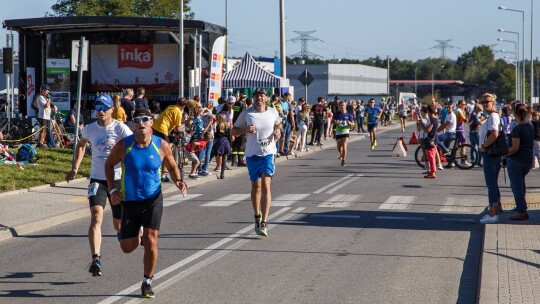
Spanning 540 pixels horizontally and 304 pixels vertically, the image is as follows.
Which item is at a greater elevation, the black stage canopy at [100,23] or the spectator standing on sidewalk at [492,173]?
the black stage canopy at [100,23]

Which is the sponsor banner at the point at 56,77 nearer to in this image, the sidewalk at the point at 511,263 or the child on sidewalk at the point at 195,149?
the child on sidewalk at the point at 195,149

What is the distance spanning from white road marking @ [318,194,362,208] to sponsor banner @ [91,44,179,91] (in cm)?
1829

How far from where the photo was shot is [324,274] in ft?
32.4

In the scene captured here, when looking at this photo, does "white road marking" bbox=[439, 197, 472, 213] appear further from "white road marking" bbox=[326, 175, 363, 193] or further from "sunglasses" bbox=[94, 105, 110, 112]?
"sunglasses" bbox=[94, 105, 110, 112]

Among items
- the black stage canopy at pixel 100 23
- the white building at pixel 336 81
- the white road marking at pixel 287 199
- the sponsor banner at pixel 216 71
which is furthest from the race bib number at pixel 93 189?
the white building at pixel 336 81

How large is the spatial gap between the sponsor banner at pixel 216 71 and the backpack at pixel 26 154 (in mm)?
9445

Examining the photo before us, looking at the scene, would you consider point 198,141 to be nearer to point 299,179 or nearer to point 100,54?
point 299,179

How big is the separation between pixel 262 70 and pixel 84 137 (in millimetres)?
28014

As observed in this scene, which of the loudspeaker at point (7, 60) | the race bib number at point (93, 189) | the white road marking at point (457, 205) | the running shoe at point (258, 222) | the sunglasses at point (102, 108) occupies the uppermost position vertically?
the loudspeaker at point (7, 60)

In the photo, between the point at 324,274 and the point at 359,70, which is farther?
the point at 359,70

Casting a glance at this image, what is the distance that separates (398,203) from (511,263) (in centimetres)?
700

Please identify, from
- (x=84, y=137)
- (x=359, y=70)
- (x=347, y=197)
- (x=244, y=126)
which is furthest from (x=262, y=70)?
(x=359, y=70)

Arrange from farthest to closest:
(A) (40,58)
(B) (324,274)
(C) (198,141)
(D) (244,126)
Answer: (A) (40,58) → (C) (198,141) → (D) (244,126) → (B) (324,274)

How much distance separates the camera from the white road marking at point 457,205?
16.0 metres
